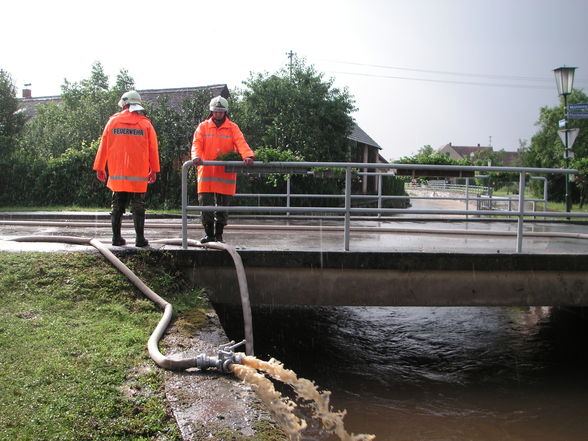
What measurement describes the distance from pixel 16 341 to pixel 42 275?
1405mm

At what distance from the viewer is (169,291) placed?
5.65 m

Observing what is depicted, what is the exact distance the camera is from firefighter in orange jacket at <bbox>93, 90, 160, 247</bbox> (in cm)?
607

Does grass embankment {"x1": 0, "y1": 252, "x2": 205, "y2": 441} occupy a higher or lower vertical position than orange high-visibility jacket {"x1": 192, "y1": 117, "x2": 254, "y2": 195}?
lower

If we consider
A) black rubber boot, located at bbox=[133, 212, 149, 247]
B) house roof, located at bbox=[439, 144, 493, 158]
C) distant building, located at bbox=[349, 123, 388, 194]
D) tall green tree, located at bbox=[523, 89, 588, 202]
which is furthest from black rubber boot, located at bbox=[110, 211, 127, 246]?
house roof, located at bbox=[439, 144, 493, 158]

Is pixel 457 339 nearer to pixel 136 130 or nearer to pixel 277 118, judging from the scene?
pixel 136 130

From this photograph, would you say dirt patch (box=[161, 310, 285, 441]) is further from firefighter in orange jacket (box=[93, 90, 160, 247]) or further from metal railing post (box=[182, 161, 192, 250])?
firefighter in orange jacket (box=[93, 90, 160, 247])

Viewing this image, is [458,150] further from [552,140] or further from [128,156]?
[128,156]

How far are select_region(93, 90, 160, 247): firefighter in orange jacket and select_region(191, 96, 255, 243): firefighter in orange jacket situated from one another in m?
0.61

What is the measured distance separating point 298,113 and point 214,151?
17735mm

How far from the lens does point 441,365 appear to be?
7.39m

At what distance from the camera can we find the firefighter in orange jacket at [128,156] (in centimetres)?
607

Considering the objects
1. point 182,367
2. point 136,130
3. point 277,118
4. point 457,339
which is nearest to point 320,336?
point 457,339

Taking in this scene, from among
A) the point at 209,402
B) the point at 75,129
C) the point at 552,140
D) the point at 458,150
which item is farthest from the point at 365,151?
the point at 458,150

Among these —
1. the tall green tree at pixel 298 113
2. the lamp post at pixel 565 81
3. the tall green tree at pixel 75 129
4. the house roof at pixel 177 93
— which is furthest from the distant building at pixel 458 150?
the lamp post at pixel 565 81
